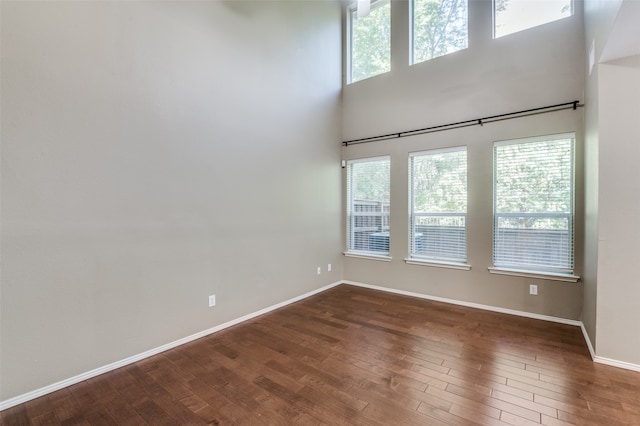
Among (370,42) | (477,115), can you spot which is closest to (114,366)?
(477,115)

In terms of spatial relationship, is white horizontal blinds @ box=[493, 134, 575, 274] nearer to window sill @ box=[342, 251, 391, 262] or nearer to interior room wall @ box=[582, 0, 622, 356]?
interior room wall @ box=[582, 0, 622, 356]

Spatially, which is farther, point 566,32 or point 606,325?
point 566,32

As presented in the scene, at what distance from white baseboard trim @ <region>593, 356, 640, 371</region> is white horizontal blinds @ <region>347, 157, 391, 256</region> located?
2.68 metres

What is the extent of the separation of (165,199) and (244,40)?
7.01ft

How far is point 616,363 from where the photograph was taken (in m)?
2.40

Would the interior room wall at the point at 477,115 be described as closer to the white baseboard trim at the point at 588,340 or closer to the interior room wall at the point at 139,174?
the white baseboard trim at the point at 588,340

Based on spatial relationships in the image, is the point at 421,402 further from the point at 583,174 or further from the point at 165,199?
the point at 583,174

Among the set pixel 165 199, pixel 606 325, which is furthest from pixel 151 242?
pixel 606 325

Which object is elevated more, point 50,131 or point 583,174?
point 50,131

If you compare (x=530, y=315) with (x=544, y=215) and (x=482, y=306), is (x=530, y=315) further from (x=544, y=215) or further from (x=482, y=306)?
(x=544, y=215)

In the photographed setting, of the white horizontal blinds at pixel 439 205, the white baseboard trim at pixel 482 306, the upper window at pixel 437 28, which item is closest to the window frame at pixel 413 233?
the white horizontal blinds at pixel 439 205

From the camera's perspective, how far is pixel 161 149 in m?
2.73

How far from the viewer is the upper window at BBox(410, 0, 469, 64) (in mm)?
4113

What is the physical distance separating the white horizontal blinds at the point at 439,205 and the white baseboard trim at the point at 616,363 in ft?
5.52
